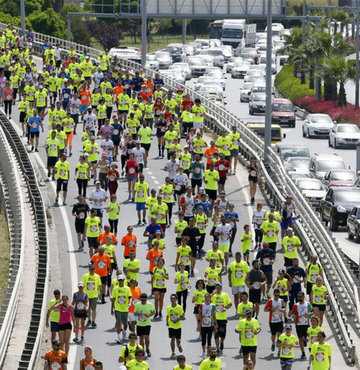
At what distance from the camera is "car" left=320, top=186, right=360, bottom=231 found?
38.6 meters

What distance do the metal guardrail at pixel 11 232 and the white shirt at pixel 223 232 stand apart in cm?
391

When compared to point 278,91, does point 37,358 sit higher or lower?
higher

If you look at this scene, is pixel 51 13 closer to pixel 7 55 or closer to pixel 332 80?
pixel 332 80

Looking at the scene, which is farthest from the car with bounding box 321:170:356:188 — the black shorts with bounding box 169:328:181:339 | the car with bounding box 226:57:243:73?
the car with bounding box 226:57:243:73

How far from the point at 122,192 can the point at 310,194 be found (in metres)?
7.33

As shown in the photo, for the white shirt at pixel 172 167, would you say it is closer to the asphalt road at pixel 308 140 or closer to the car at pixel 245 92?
the asphalt road at pixel 308 140

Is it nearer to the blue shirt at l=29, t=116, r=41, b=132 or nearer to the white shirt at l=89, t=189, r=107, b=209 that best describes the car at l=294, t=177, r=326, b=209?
the blue shirt at l=29, t=116, r=41, b=132

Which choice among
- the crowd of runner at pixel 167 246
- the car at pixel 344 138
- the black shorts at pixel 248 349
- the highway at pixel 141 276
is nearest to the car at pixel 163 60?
the car at pixel 344 138

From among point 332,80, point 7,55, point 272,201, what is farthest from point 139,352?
point 332,80

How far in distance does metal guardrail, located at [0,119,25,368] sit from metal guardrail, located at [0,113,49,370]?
0.84 ft

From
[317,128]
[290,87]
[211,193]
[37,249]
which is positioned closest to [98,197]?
[37,249]

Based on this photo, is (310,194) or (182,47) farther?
(182,47)

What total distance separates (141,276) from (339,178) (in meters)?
16.8

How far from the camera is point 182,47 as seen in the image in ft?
352
